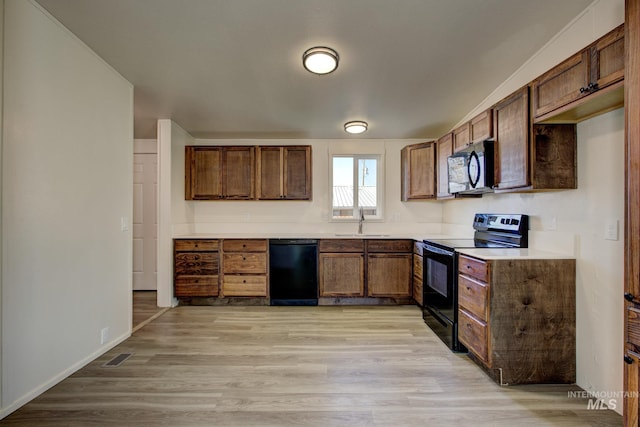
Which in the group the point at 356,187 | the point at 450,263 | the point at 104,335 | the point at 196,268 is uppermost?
the point at 356,187

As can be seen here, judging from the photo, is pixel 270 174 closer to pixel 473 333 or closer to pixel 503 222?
pixel 503 222

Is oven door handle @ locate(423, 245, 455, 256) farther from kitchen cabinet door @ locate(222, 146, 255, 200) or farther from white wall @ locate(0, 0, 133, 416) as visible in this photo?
white wall @ locate(0, 0, 133, 416)

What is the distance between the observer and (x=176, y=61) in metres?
2.52

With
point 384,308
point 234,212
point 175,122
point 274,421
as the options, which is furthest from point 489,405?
point 175,122

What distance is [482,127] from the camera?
2740 millimetres

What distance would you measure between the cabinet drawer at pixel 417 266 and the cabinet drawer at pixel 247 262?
1937mm

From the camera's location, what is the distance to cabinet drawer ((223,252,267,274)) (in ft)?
12.7

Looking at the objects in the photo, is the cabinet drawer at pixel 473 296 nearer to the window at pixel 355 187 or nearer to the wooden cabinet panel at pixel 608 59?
the wooden cabinet panel at pixel 608 59

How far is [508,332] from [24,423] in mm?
3055

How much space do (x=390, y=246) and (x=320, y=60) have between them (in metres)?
2.41

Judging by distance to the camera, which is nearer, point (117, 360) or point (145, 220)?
point (117, 360)

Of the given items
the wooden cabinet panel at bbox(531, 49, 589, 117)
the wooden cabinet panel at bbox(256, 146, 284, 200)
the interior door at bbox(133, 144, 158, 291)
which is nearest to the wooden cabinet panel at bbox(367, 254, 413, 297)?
the wooden cabinet panel at bbox(256, 146, 284, 200)

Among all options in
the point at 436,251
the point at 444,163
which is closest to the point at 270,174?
the point at 444,163

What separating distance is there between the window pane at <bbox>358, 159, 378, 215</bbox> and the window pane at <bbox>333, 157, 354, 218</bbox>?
0.46ft
